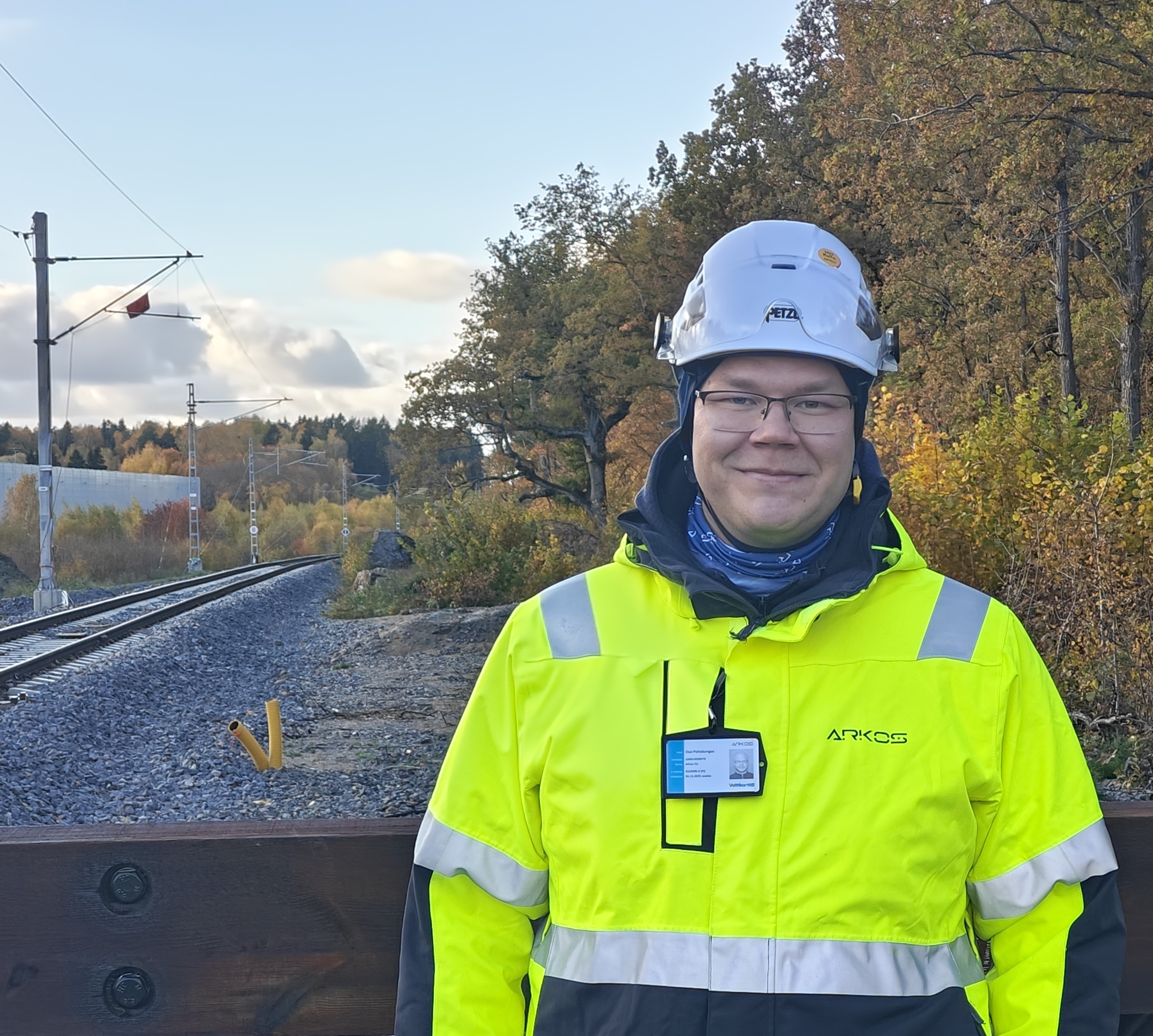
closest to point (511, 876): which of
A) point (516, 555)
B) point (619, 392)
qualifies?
point (516, 555)

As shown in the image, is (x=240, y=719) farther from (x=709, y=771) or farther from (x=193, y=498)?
(x=193, y=498)

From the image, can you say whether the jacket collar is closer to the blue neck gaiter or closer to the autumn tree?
the blue neck gaiter

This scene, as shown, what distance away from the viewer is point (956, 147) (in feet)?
51.4

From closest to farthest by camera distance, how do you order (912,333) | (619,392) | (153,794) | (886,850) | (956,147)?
(886,850) → (153,794) → (956,147) → (912,333) → (619,392)

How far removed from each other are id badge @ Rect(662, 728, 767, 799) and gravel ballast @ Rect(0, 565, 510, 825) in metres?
6.19

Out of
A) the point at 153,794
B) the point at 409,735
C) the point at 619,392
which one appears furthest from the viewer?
the point at 619,392

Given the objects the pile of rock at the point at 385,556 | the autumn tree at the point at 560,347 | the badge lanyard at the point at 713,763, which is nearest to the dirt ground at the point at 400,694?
the badge lanyard at the point at 713,763

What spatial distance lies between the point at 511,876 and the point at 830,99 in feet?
96.6

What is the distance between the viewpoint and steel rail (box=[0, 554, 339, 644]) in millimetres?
20328

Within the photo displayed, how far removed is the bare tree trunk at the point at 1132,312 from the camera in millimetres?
20609

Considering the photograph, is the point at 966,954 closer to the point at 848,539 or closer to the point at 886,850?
the point at 886,850

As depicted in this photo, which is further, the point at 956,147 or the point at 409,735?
the point at 956,147

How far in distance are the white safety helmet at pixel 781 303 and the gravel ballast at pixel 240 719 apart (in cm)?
614

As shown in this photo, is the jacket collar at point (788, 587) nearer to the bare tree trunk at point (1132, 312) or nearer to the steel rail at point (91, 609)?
the steel rail at point (91, 609)
